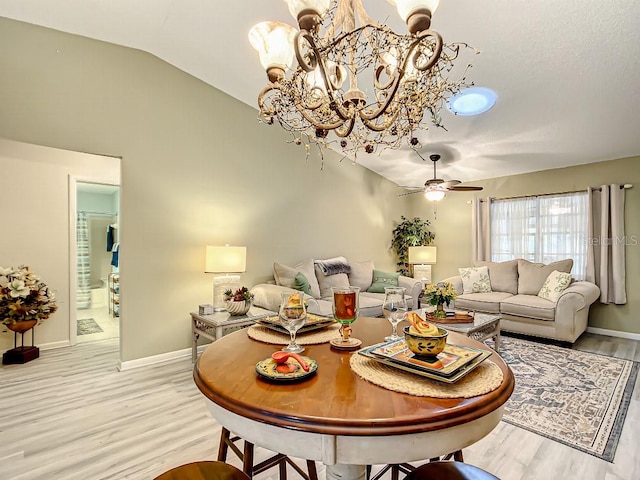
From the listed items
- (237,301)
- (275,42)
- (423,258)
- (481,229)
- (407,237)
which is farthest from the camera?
(407,237)

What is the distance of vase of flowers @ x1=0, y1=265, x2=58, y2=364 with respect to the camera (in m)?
3.31

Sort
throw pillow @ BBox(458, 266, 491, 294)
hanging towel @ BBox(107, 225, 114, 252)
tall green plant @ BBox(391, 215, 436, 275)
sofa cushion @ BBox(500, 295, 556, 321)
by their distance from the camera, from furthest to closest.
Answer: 1. hanging towel @ BBox(107, 225, 114, 252)
2. tall green plant @ BBox(391, 215, 436, 275)
3. throw pillow @ BBox(458, 266, 491, 294)
4. sofa cushion @ BBox(500, 295, 556, 321)

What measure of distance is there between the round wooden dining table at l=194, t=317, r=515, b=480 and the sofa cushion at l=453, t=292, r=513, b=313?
148 inches

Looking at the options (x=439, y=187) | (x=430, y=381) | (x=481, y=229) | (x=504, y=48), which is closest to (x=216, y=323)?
(x=430, y=381)

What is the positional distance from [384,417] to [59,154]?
3889 mm

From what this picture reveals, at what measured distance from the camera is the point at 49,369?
3.23 metres

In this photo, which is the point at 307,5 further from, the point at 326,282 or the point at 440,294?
the point at 326,282

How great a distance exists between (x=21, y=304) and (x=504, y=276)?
5.80 meters

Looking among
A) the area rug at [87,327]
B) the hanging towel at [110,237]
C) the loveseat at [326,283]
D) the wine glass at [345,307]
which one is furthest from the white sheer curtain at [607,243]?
the hanging towel at [110,237]

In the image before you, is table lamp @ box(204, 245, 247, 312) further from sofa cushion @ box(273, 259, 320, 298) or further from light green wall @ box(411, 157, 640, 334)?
light green wall @ box(411, 157, 640, 334)

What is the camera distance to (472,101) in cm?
343

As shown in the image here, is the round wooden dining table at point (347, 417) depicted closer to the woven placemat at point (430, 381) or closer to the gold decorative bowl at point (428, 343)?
the woven placemat at point (430, 381)

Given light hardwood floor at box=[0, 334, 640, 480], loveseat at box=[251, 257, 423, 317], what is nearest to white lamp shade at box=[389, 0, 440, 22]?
light hardwood floor at box=[0, 334, 640, 480]

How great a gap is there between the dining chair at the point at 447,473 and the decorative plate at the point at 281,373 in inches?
16.2
